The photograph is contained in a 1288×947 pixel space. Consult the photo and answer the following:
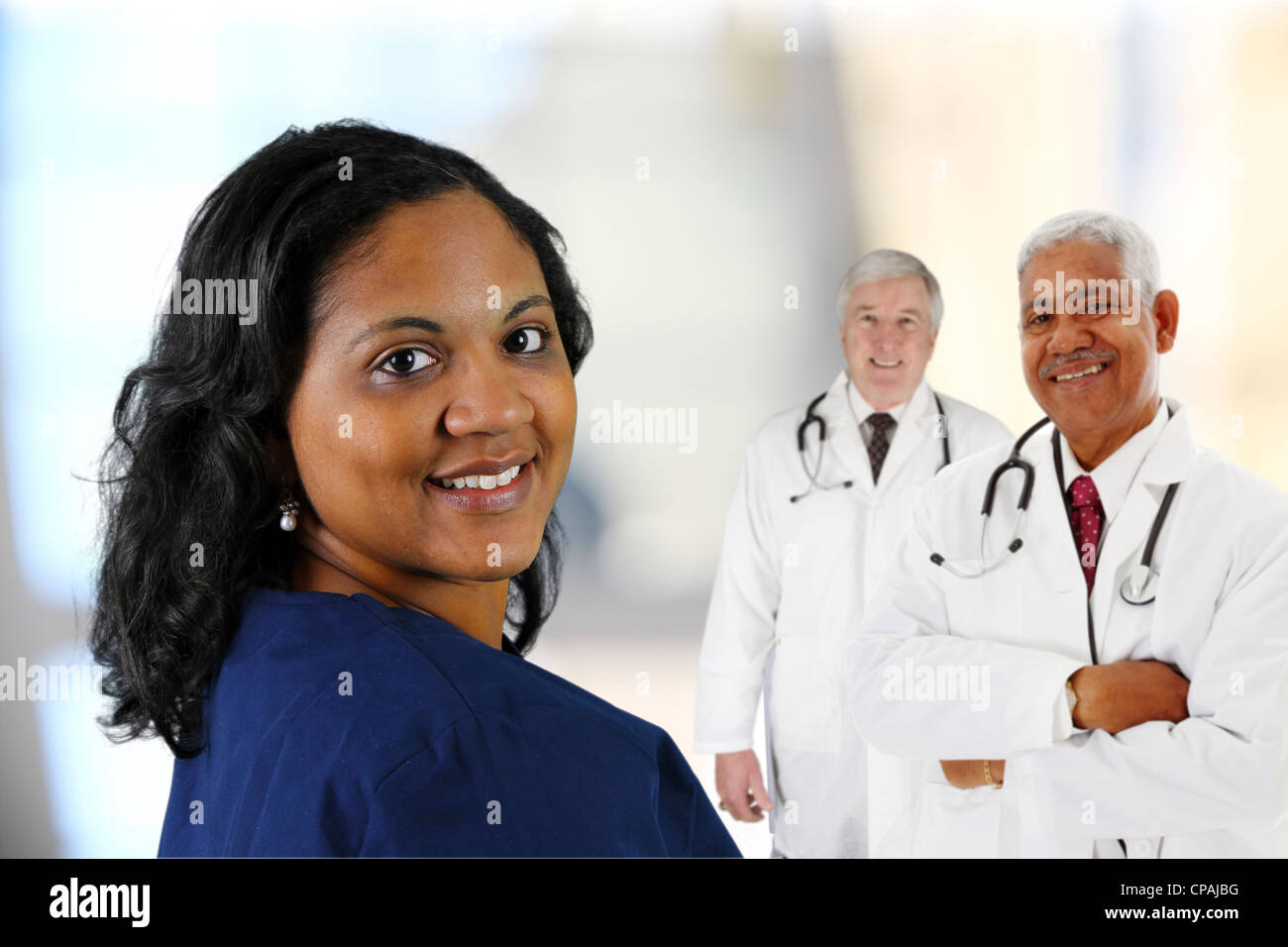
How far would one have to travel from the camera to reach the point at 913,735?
1823mm

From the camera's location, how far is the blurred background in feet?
6.30

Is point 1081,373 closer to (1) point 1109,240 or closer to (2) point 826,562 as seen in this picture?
(1) point 1109,240

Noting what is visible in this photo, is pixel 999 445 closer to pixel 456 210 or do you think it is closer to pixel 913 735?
pixel 913 735

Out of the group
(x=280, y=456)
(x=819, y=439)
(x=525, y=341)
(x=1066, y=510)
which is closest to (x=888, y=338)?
(x=819, y=439)

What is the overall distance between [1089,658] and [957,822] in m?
0.35

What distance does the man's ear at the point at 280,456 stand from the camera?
1.14 m

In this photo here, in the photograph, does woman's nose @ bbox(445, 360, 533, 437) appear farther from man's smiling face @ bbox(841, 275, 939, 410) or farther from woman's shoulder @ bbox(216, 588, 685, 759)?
man's smiling face @ bbox(841, 275, 939, 410)

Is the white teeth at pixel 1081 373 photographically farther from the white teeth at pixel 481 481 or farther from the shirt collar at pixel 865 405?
the white teeth at pixel 481 481

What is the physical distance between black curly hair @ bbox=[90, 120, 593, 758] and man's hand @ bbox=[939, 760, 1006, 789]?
3.79ft

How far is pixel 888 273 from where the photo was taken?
6.47 ft

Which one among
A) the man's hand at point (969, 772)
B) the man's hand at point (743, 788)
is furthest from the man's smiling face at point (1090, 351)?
the man's hand at point (743, 788)

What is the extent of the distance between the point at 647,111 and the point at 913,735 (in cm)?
122

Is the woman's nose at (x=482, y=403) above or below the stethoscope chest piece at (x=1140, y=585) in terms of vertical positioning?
above

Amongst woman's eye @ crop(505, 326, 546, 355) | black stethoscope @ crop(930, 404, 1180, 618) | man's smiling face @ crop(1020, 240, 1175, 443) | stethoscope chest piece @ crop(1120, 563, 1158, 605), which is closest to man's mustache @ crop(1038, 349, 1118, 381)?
man's smiling face @ crop(1020, 240, 1175, 443)
